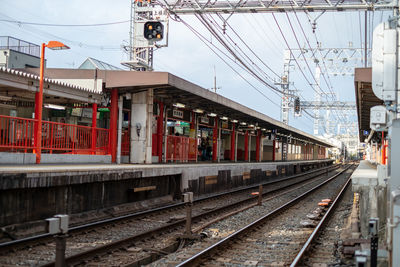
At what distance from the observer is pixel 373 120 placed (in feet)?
23.6

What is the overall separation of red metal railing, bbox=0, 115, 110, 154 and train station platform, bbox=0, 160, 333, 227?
46.9 inches

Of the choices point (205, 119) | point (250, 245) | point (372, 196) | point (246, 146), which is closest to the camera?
point (250, 245)

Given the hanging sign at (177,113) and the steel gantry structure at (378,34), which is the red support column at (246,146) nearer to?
the hanging sign at (177,113)

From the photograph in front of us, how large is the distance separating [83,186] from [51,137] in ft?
10.1

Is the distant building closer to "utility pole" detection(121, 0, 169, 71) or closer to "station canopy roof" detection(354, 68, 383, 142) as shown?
"utility pole" detection(121, 0, 169, 71)

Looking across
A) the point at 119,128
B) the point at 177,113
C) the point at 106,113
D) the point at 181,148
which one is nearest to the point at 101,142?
the point at 119,128

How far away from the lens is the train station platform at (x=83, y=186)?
8.81m

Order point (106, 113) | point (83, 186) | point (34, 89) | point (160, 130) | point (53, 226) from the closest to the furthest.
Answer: point (53, 226)
point (83, 186)
point (34, 89)
point (106, 113)
point (160, 130)

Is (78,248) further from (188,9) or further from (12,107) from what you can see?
(188,9)

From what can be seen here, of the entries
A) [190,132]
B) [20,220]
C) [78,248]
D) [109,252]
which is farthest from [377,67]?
[190,132]

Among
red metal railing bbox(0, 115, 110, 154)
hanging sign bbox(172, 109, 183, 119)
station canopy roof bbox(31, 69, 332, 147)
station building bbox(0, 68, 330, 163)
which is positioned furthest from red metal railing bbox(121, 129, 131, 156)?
hanging sign bbox(172, 109, 183, 119)

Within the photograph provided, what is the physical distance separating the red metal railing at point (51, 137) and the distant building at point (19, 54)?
59.2 ft

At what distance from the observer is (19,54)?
32.3 m

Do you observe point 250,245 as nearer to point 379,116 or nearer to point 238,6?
point 379,116
